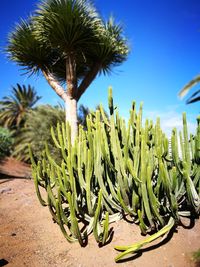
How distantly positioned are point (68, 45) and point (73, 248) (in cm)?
502

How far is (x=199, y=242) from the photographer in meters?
2.16

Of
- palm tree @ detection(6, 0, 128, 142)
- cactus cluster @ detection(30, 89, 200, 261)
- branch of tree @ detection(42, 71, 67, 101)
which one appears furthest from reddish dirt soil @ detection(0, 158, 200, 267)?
branch of tree @ detection(42, 71, 67, 101)

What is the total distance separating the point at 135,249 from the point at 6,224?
5.75ft

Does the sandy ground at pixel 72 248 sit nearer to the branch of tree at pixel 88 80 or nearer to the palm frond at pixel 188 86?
the palm frond at pixel 188 86

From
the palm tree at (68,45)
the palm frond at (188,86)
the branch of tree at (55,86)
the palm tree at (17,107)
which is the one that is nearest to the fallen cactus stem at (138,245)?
the palm frond at (188,86)

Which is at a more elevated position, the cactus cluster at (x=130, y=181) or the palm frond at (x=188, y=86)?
the palm frond at (x=188, y=86)

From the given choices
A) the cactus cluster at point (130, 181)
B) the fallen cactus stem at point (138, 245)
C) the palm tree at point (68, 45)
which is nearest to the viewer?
the fallen cactus stem at point (138, 245)

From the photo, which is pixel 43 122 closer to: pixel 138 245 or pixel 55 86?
pixel 55 86

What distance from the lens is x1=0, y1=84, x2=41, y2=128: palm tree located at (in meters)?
16.1

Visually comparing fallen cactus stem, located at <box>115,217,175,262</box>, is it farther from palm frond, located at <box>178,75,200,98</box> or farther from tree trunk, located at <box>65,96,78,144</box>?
tree trunk, located at <box>65,96,78,144</box>

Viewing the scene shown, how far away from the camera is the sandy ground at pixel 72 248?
79.4 inches

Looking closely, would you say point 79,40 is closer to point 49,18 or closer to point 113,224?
point 49,18

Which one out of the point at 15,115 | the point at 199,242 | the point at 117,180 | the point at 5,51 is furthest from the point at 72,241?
the point at 15,115

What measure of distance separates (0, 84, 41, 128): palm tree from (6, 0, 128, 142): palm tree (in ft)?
33.8
